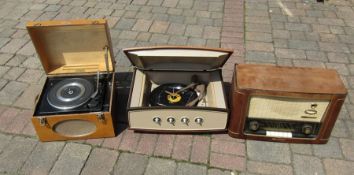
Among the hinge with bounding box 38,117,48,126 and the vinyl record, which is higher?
the hinge with bounding box 38,117,48,126

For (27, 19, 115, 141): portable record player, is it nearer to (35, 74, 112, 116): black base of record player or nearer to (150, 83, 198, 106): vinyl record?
(35, 74, 112, 116): black base of record player

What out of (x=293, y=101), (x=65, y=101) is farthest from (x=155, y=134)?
(x=293, y=101)

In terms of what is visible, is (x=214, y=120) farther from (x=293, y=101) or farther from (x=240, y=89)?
(x=293, y=101)

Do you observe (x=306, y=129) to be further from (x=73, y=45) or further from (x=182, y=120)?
(x=73, y=45)

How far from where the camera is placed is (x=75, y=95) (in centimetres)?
323

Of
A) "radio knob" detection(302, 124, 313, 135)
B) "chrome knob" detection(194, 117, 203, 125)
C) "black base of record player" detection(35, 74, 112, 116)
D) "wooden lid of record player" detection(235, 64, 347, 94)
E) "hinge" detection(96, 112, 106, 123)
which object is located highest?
"wooden lid of record player" detection(235, 64, 347, 94)

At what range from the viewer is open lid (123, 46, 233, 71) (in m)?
3.12

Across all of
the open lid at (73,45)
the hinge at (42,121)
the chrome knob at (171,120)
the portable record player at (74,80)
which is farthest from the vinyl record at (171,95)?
the hinge at (42,121)

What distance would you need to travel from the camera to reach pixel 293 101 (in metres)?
2.91

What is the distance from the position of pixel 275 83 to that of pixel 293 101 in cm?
25

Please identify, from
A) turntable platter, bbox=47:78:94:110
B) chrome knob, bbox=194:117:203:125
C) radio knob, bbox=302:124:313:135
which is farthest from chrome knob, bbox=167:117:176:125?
radio knob, bbox=302:124:313:135

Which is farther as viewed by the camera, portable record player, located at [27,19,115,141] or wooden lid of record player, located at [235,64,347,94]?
portable record player, located at [27,19,115,141]

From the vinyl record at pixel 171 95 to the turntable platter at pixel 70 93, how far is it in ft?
2.27

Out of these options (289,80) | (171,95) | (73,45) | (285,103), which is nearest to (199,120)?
(171,95)
